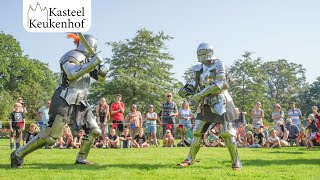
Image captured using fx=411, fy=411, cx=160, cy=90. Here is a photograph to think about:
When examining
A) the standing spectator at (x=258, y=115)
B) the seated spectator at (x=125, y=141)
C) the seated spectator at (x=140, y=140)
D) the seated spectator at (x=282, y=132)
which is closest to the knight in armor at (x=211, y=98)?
the seated spectator at (x=125, y=141)

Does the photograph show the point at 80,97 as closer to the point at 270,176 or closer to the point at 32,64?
the point at 270,176

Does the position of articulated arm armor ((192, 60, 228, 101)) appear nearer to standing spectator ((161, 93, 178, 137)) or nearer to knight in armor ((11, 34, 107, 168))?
knight in armor ((11, 34, 107, 168))

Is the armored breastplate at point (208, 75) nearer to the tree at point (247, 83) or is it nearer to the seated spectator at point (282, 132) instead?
the seated spectator at point (282, 132)

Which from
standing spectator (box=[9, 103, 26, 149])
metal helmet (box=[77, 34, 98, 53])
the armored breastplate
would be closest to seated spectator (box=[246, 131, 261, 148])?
standing spectator (box=[9, 103, 26, 149])

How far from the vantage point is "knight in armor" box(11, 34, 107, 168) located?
23.5 feet

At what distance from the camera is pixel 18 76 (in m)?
58.1

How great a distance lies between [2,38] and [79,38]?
51.6 m

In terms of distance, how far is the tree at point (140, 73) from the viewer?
39.1m

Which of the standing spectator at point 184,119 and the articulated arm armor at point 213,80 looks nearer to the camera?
the articulated arm armor at point 213,80

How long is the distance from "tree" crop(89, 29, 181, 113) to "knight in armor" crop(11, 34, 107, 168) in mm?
30579

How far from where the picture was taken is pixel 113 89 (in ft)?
129

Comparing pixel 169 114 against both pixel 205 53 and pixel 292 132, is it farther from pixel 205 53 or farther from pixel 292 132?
pixel 205 53

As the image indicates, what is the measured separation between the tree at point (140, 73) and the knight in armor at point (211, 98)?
30914mm

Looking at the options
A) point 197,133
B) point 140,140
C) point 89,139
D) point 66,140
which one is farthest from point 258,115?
point 89,139
